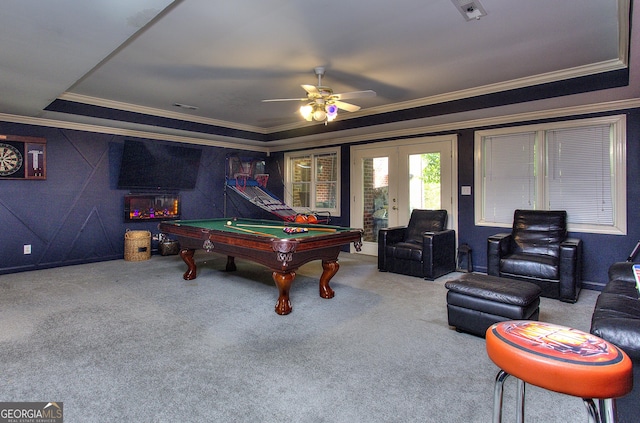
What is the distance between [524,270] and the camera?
3930 mm

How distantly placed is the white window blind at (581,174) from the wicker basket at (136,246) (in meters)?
6.30

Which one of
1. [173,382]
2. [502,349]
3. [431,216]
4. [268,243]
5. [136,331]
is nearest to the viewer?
[502,349]

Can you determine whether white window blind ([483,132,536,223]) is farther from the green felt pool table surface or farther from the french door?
the green felt pool table surface

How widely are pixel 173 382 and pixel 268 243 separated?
1.39 meters

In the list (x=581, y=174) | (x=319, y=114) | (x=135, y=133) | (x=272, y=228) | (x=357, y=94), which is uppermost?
(x=135, y=133)

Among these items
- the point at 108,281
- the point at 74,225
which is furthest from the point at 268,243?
the point at 74,225

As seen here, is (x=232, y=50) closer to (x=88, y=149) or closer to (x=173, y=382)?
(x=173, y=382)

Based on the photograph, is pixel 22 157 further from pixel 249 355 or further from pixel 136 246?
pixel 249 355

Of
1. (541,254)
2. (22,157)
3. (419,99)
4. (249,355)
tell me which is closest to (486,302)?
(249,355)

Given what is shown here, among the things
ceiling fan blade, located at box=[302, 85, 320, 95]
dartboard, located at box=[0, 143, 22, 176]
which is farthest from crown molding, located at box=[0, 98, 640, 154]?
ceiling fan blade, located at box=[302, 85, 320, 95]

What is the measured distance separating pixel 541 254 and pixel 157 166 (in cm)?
619

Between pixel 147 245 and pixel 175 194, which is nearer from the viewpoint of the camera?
pixel 147 245

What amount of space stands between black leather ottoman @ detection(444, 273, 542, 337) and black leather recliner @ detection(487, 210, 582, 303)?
1.08 meters

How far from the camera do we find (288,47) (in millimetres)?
3305
